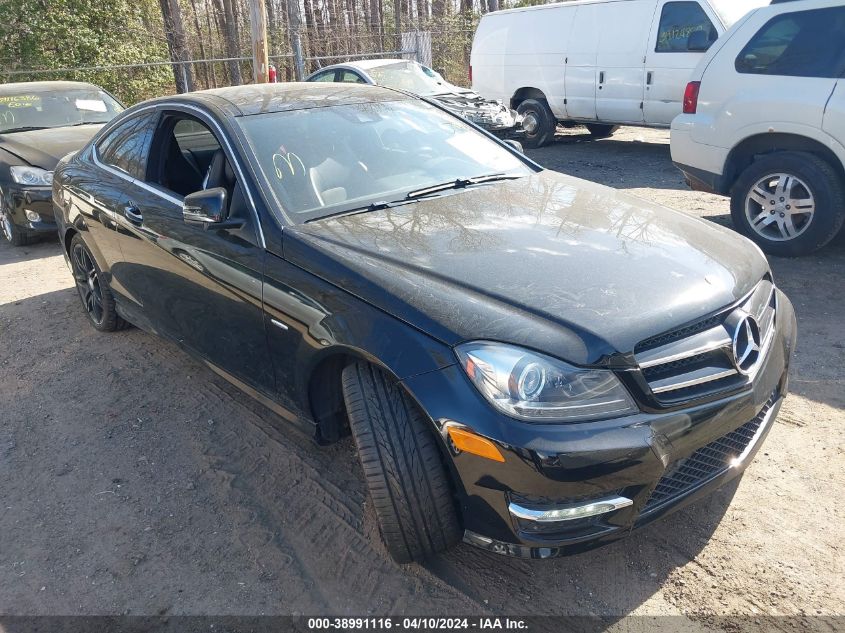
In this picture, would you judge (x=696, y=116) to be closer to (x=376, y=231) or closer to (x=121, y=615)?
(x=376, y=231)

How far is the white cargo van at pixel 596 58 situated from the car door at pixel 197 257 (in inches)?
317

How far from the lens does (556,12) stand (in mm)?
11328

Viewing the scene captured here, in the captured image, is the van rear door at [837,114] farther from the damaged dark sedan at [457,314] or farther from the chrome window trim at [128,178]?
the chrome window trim at [128,178]

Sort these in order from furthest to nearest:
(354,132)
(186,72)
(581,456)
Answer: (186,72), (354,132), (581,456)

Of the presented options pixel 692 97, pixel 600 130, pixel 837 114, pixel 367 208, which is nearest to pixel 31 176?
pixel 367 208

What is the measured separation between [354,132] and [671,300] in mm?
1929

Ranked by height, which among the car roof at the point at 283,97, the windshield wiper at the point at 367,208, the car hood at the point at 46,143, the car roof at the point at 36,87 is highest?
the car roof at the point at 283,97

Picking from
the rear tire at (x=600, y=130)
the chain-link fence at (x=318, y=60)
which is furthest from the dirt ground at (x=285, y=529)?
the chain-link fence at (x=318, y=60)

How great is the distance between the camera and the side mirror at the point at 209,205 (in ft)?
10.2

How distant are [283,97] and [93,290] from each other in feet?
7.32

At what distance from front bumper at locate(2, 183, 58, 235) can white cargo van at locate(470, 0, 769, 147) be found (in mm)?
7766

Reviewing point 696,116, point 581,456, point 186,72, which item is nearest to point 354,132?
point 581,456

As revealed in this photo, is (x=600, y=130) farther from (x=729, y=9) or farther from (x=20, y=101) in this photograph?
(x=20, y=101)

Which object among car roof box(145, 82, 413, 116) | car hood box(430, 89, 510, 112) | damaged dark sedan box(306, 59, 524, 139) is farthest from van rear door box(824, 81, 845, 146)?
car hood box(430, 89, 510, 112)
